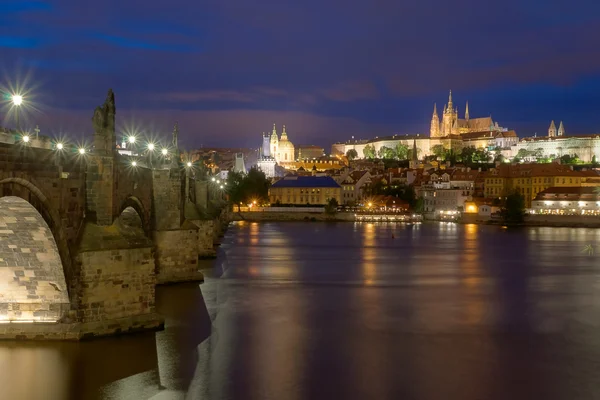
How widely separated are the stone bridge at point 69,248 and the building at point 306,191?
225ft

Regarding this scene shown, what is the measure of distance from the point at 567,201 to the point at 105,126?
2519 inches

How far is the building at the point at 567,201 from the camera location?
6919cm

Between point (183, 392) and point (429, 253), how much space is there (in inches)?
1045

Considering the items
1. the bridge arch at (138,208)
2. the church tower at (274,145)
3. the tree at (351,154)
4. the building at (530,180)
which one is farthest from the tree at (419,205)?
the church tower at (274,145)

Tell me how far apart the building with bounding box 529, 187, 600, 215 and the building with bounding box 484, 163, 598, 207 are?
6.42 m

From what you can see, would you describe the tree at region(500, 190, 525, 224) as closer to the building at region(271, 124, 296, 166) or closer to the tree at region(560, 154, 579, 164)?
the tree at region(560, 154, 579, 164)

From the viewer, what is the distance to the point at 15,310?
12.0 m

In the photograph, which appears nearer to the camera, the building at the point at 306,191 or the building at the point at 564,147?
the building at the point at 306,191

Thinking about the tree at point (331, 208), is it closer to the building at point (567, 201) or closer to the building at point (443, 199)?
the building at point (443, 199)

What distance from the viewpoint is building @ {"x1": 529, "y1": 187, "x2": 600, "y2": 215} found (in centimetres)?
6919

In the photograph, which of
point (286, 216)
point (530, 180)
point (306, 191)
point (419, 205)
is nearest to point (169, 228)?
point (286, 216)

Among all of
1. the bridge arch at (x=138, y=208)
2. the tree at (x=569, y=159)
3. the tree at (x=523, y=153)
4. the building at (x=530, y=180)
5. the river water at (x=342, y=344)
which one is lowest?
the river water at (x=342, y=344)

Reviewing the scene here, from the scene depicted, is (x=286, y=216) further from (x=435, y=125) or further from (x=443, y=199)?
(x=435, y=125)

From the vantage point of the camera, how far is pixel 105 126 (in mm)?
13203
